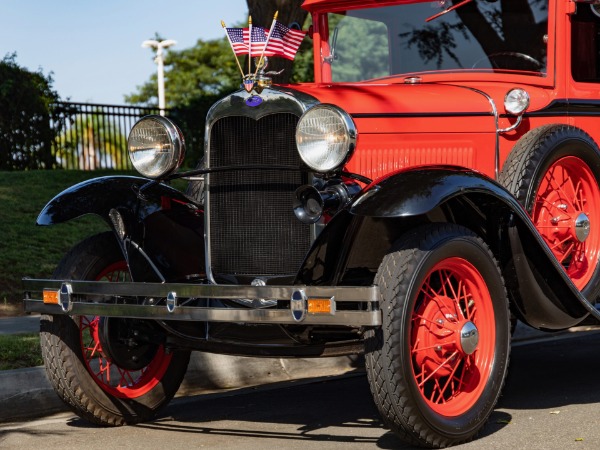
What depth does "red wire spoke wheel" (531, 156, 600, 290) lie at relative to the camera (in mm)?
5930

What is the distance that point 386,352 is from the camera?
463 centimetres

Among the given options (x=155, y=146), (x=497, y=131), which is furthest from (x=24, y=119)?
(x=497, y=131)

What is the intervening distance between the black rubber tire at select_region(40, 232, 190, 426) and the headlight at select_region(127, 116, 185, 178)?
1.40ft

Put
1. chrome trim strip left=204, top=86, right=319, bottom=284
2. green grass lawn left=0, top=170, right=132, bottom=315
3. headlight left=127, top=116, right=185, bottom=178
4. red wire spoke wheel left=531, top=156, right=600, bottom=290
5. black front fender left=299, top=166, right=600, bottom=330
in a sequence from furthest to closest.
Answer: green grass lawn left=0, top=170, right=132, bottom=315, red wire spoke wheel left=531, top=156, right=600, bottom=290, headlight left=127, top=116, right=185, bottom=178, chrome trim strip left=204, top=86, right=319, bottom=284, black front fender left=299, top=166, right=600, bottom=330

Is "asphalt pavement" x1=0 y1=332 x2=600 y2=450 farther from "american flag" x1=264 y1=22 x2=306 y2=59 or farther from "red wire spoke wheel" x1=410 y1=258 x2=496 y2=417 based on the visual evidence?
"american flag" x1=264 y1=22 x2=306 y2=59

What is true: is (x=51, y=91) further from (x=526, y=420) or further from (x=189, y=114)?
(x=526, y=420)

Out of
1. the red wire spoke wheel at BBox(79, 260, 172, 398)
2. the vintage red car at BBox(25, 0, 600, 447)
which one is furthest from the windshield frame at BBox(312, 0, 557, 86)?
the red wire spoke wheel at BBox(79, 260, 172, 398)

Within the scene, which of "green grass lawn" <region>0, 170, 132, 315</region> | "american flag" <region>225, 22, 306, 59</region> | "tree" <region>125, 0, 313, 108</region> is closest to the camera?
"american flag" <region>225, 22, 306, 59</region>

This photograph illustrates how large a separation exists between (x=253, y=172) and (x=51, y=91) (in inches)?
453

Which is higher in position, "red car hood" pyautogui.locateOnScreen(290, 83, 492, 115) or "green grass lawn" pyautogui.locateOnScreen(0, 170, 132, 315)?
"red car hood" pyautogui.locateOnScreen(290, 83, 492, 115)

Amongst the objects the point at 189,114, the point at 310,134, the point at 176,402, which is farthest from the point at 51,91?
the point at 310,134

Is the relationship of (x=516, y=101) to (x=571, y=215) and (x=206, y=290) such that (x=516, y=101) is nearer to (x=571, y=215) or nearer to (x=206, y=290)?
(x=571, y=215)

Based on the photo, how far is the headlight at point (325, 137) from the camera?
196 inches

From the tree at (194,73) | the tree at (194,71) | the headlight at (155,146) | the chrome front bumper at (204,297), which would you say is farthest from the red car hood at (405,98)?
the tree at (194,71)
